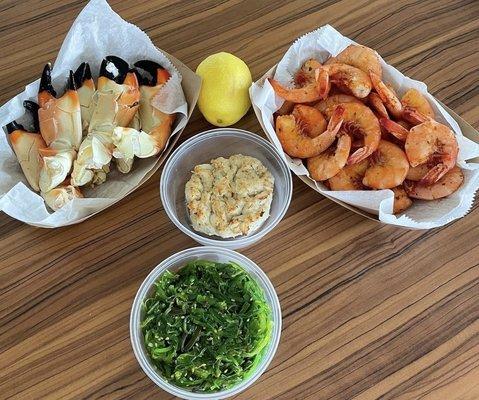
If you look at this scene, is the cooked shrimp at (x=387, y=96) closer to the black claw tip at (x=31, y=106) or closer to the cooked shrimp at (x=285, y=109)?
the cooked shrimp at (x=285, y=109)

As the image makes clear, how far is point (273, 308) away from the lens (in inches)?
34.8

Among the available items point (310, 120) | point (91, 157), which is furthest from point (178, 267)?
point (310, 120)

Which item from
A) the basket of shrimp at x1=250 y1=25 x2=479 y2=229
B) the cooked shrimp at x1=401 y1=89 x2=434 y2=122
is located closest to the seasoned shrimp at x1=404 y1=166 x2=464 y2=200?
the basket of shrimp at x1=250 y1=25 x2=479 y2=229

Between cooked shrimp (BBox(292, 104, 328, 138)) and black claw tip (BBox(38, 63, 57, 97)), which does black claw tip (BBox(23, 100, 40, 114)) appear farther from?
cooked shrimp (BBox(292, 104, 328, 138))

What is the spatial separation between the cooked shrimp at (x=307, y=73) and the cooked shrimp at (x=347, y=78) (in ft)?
0.10

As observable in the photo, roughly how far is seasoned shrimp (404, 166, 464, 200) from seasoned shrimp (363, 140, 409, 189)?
0.12ft

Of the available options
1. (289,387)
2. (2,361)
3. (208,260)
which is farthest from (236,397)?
(2,361)

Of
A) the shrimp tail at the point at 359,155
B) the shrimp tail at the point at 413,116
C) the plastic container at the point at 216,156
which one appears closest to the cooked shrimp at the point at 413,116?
the shrimp tail at the point at 413,116

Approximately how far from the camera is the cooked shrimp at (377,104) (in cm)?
99

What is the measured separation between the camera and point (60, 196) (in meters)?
0.92

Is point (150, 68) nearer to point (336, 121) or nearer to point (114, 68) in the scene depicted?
point (114, 68)

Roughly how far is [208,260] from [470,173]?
45 centimetres

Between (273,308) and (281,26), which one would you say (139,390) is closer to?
(273,308)

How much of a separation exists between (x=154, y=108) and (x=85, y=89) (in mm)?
126
